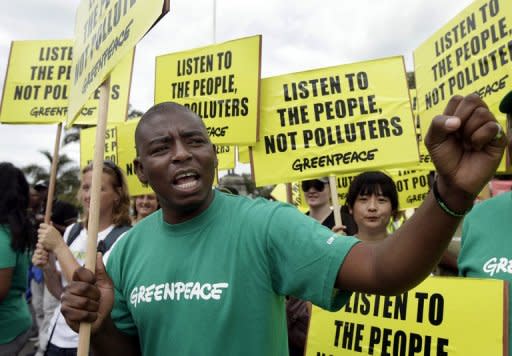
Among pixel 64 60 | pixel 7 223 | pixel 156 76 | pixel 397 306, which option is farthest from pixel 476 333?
pixel 64 60

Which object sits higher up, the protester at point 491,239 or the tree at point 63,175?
the tree at point 63,175

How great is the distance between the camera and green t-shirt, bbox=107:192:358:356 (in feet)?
4.38

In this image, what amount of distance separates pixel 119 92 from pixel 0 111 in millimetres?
1182

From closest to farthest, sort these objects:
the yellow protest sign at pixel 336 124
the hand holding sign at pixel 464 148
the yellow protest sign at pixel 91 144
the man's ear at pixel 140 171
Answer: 1. the hand holding sign at pixel 464 148
2. the man's ear at pixel 140 171
3. the yellow protest sign at pixel 336 124
4. the yellow protest sign at pixel 91 144

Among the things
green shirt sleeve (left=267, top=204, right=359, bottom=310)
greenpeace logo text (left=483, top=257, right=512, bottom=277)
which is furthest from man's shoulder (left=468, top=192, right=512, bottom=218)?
green shirt sleeve (left=267, top=204, right=359, bottom=310)

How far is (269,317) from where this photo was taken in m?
1.47

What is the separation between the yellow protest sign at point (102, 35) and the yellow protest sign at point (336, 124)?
2.14 metres

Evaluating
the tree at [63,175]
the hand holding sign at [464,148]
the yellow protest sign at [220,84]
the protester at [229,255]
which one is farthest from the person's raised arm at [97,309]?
the tree at [63,175]

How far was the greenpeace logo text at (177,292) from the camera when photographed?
4.78ft

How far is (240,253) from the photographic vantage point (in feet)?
4.84

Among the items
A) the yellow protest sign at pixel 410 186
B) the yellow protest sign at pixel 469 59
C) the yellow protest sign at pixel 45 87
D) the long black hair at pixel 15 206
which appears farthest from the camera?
the yellow protest sign at pixel 410 186

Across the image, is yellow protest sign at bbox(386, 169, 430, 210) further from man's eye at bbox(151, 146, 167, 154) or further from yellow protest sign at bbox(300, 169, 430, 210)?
man's eye at bbox(151, 146, 167, 154)

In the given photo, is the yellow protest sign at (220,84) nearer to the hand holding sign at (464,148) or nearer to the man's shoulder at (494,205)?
the man's shoulder at (494,205)

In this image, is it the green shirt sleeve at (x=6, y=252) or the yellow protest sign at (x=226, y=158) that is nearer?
the green shirt sleeve at (x=6, y=252)
